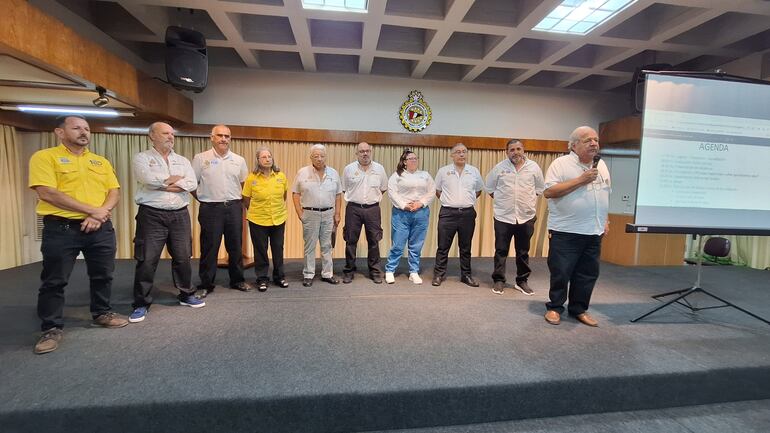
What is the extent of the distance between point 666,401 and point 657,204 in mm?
1249

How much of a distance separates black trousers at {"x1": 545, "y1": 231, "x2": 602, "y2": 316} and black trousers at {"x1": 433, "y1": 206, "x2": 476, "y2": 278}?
1034 millimetres

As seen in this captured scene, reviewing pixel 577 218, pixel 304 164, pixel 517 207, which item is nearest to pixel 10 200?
pixel 304 164

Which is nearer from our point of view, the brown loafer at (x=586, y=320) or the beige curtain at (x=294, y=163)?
the brown loafer at (x=586, y=320)

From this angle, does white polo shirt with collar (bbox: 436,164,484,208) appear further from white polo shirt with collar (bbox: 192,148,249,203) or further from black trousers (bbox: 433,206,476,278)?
white polo shirt with collar (bbox: 192,148,249,203)

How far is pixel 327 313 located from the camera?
2.65 m

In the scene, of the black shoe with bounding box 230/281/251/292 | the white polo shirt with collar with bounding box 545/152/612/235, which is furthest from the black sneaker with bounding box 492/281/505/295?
the black shoe with bounding box 230/281/251/292

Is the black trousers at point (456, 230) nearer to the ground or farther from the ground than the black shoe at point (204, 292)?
farther from the ground

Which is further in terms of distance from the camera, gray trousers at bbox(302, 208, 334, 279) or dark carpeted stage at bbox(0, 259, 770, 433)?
gray trousers at bbox(302, 208, 334, 279)

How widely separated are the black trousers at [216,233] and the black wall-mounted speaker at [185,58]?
145 cm

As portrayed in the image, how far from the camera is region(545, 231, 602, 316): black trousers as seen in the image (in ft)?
8.07

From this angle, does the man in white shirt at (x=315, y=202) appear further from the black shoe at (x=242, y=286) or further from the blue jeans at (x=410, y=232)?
the blue jeans at (x=410, y=232)

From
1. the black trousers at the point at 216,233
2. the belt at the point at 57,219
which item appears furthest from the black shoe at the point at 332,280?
the belt at the point at 57,219

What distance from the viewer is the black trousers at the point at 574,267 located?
96.9 inches

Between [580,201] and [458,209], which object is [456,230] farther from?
[580,201]
